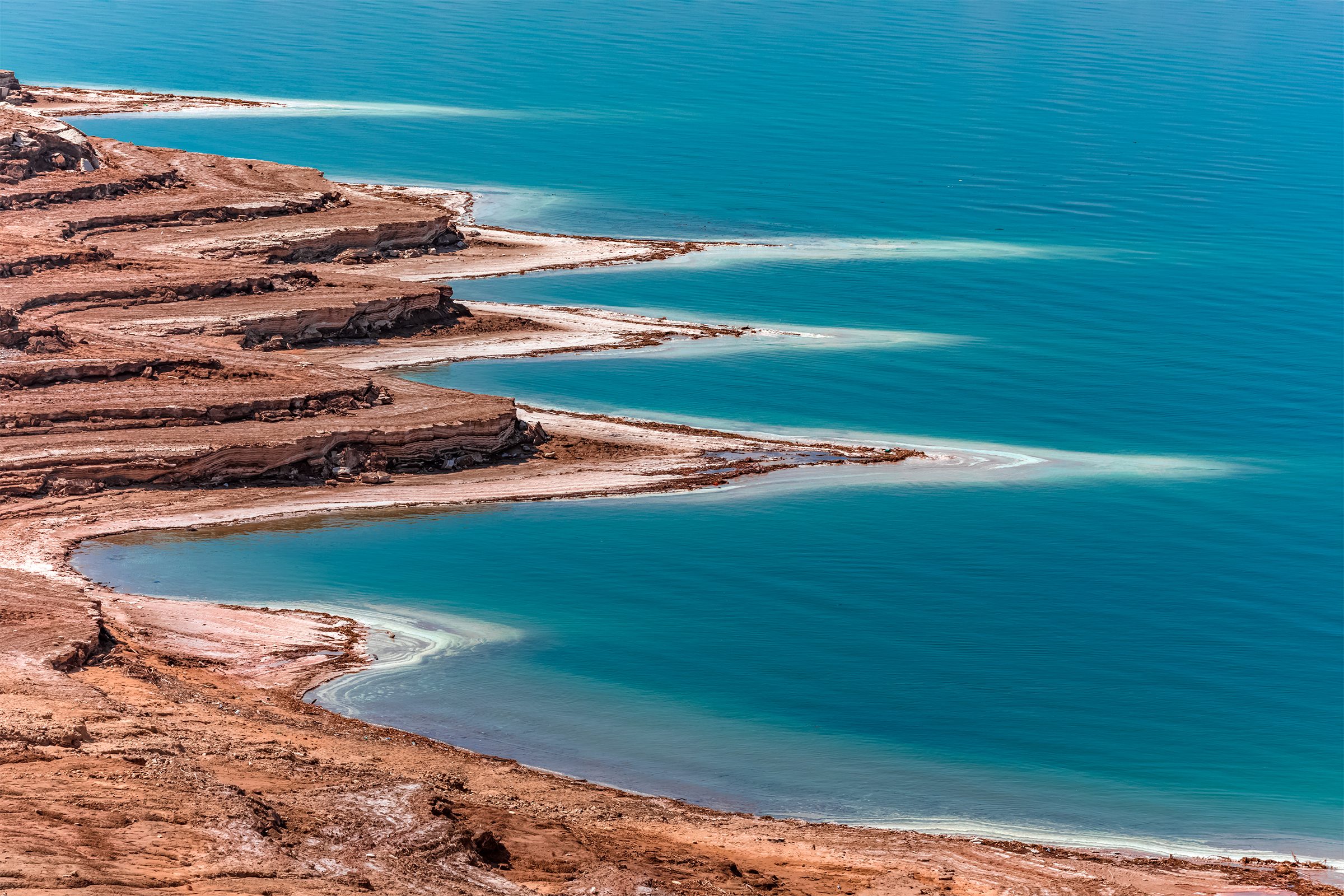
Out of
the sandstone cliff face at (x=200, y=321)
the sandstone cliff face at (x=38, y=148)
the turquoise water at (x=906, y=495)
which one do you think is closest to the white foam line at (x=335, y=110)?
the turquoise water at (x=906, y=495)

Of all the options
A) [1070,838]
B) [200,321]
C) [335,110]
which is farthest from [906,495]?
[335,110]

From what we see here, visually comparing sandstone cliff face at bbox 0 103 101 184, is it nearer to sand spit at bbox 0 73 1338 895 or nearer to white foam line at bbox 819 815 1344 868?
sand spit at bbox 0 73 1338 895

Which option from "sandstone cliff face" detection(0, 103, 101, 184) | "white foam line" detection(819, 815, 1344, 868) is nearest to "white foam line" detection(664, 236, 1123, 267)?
"sandstone cliff face" detection(0, 103, 101, 184)

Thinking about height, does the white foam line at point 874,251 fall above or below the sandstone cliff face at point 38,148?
above

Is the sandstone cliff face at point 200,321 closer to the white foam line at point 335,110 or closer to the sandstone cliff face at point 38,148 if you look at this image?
the sandstone cliff face at point 38,148

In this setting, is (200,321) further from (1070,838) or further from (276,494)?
(1070,838)

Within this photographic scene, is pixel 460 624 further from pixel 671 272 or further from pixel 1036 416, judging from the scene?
pixel 671 272
